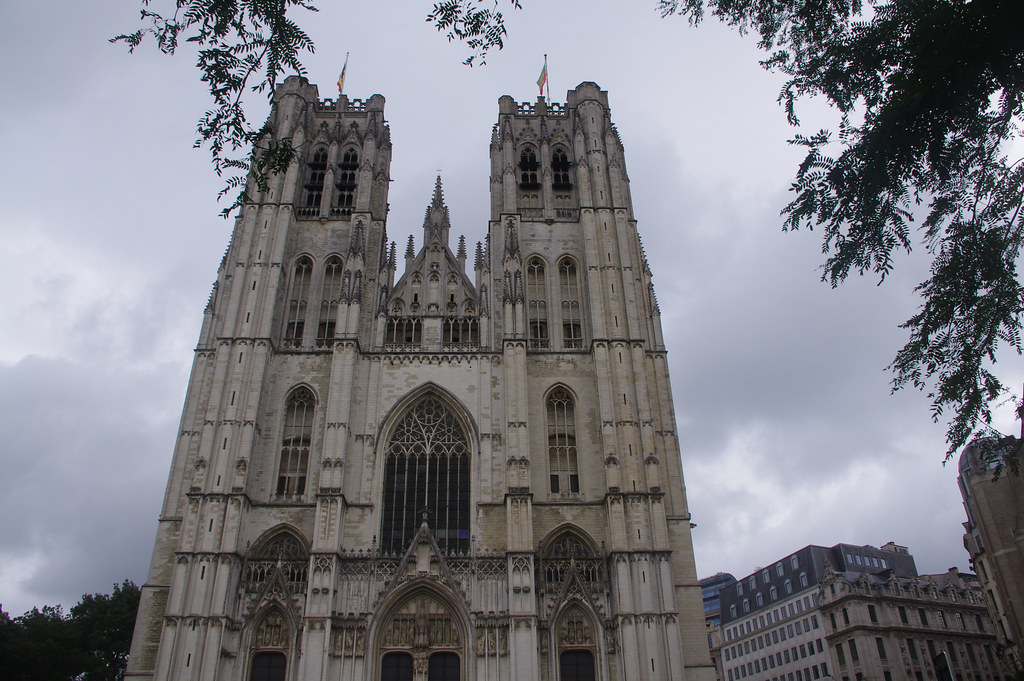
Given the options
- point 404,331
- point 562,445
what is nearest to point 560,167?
point 404,331

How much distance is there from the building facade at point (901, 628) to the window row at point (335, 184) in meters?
36.5

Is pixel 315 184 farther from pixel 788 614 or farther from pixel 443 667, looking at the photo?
pixel 788 614

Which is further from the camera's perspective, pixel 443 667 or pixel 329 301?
pixel 329 301

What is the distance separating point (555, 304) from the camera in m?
33.5

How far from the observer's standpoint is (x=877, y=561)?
53594 mm

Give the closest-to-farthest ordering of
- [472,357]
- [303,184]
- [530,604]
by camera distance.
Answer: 1. [530,604]
2. [472,357]
3. [303,184]

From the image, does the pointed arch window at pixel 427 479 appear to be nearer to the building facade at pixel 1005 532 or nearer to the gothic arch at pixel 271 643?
the gothic arch at pixel 271 643

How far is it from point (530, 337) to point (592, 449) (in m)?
5.76

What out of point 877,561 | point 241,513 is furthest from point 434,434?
point 877,561

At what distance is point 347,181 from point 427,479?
52.5 ft

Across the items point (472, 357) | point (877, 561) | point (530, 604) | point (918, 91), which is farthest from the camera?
point (877, 561)

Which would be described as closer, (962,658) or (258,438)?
(258,438)

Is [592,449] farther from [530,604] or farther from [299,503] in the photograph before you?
[299,503]

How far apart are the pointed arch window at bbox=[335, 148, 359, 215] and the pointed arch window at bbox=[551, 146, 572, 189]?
946cm
